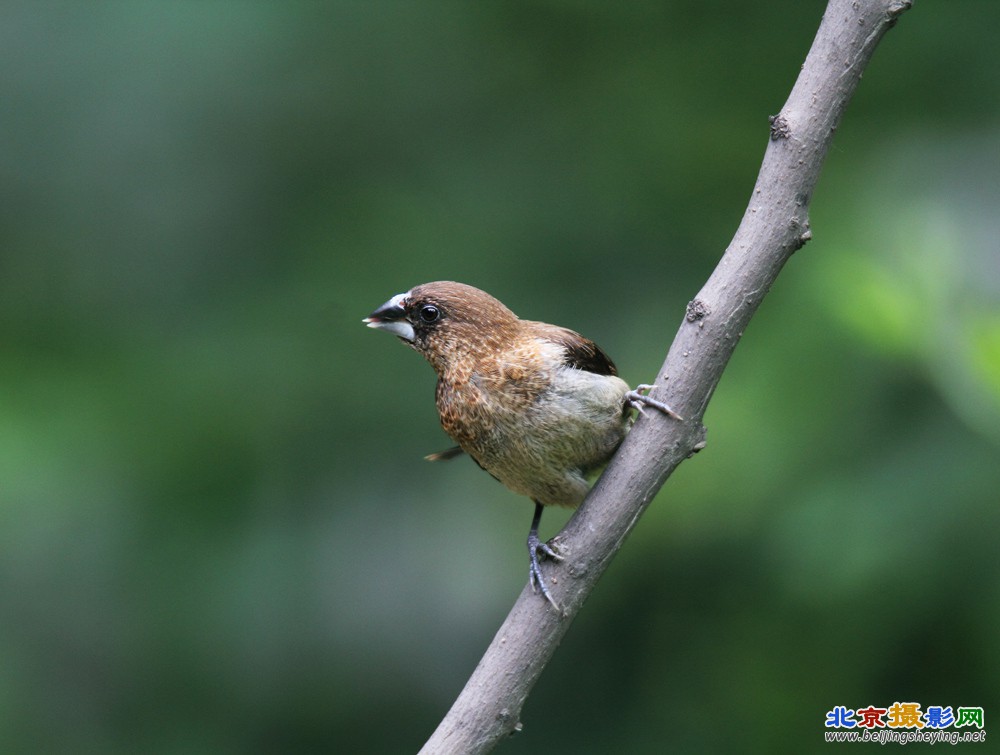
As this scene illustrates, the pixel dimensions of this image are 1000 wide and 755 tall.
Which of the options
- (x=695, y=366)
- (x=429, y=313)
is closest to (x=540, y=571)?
(x=695, y=366)

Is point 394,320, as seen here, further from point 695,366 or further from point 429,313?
point 695,366

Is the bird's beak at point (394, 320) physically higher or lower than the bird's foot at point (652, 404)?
higher

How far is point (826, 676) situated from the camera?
406 centimetres

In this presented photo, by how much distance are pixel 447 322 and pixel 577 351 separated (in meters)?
0.40

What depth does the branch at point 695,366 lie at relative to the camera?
2.27 m

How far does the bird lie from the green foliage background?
104cm

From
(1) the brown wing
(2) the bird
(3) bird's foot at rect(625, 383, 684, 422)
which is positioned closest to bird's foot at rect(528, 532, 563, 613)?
(2) the bird

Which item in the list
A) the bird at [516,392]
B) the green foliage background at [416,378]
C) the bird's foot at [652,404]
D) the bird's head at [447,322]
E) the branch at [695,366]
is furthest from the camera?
the green foliage background at [416,378]

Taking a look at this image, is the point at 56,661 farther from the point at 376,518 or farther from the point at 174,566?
the point at 376,518

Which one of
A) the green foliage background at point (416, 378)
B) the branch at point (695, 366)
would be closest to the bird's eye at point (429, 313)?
the branch at point (695, 366)

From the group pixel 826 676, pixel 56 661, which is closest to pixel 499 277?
pixel 826 676

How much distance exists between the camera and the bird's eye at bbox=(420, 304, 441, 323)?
318 cm

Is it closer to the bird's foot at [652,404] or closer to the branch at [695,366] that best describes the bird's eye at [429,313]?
the bird's foot at [652,404]

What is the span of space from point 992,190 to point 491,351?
207 centimetres
